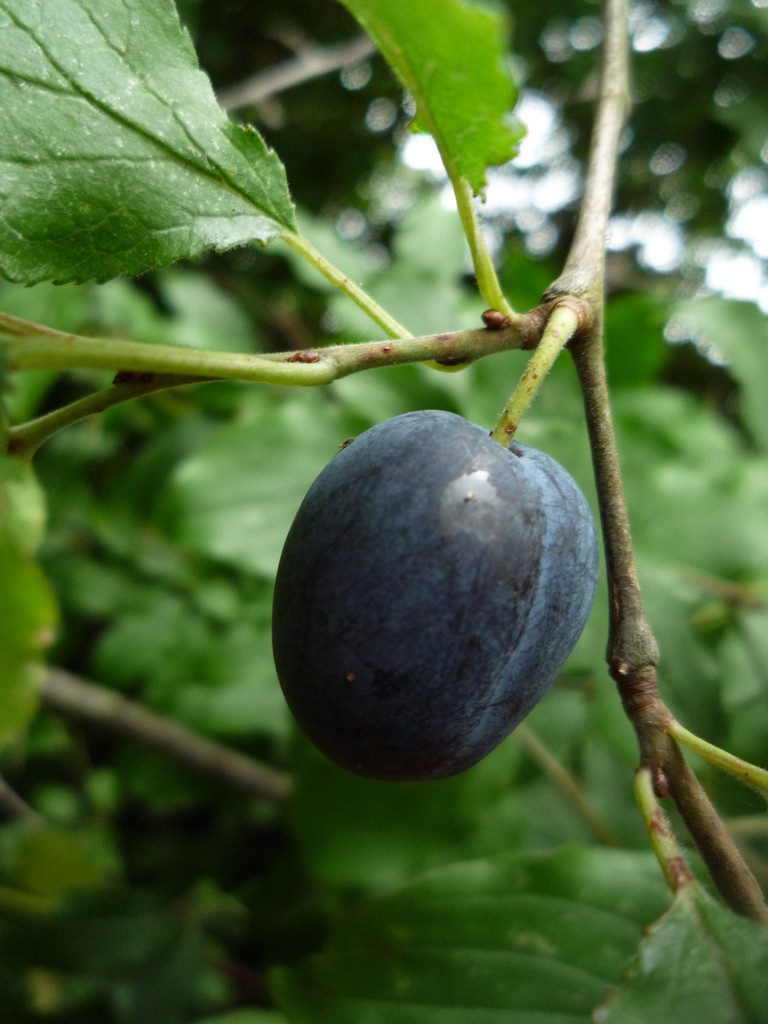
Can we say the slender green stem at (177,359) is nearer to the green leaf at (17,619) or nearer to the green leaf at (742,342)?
the green leaf at (17,619)

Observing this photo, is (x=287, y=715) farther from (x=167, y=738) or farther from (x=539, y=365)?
(x=539, y=365)

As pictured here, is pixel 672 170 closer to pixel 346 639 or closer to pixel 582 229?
pixel 582 229

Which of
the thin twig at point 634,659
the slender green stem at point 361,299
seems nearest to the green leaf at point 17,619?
the slender green stem at point 361,299

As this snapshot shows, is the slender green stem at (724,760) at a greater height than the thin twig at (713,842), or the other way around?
the slender green stem at (724,760)

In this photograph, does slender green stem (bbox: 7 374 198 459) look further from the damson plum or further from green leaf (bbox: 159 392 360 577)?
green leaf (bbox: 159 392 360 577)

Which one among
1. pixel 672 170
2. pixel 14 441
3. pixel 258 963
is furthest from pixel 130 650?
pixel 672 170
